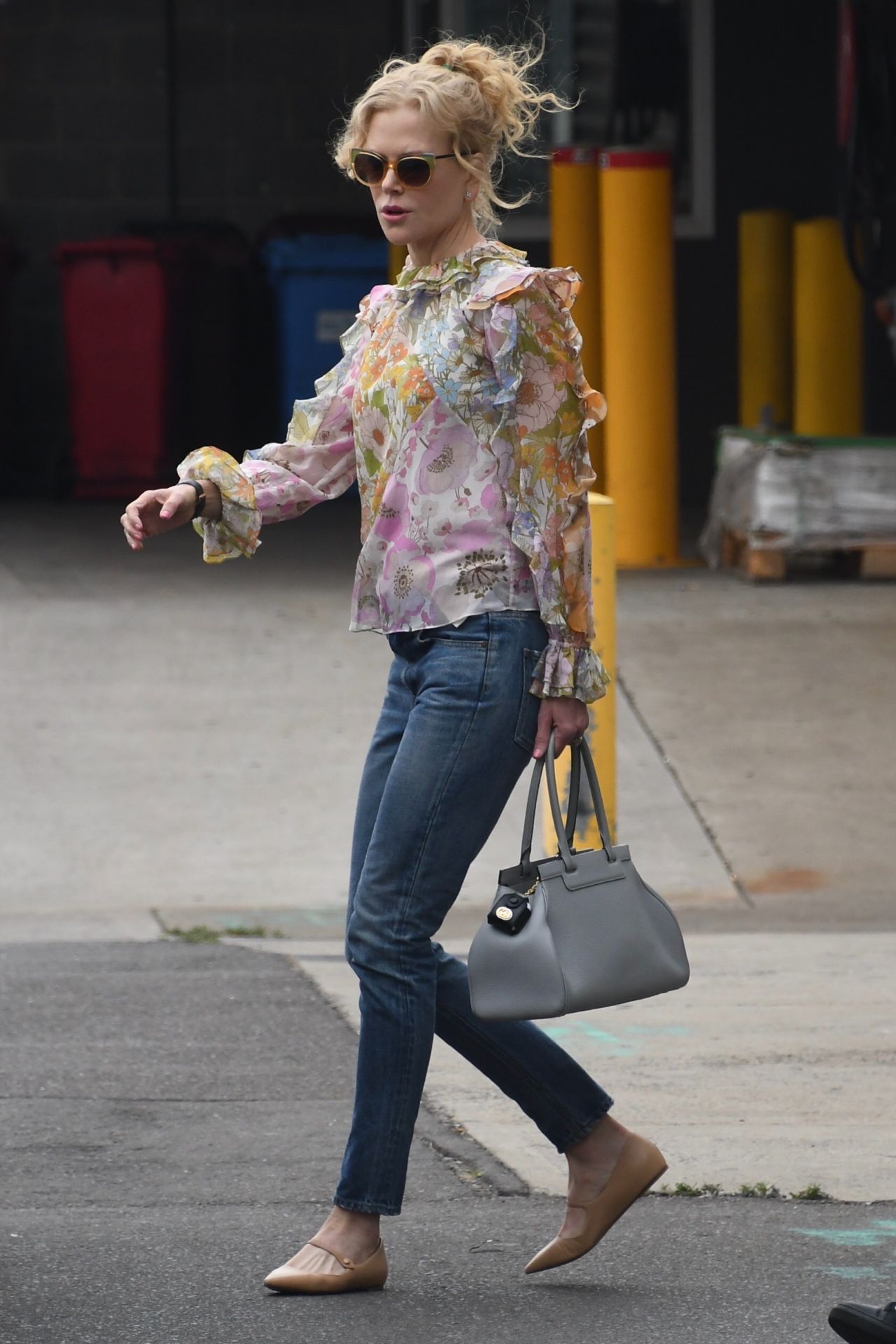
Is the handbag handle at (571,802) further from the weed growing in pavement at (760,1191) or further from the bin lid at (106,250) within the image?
the bin lid at (106,250)

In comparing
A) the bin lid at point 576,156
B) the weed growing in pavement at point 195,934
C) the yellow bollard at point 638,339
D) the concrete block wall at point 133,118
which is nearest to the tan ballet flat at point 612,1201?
the weed growing in pavement at point 195,934

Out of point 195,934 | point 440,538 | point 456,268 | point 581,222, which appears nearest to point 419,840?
point 440,538

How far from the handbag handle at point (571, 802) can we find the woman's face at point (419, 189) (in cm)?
79

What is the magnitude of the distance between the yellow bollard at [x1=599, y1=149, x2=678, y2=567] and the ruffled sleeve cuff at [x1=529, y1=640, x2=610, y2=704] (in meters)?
7.19

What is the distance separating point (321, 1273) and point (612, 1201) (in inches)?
18.8

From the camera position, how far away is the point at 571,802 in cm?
326

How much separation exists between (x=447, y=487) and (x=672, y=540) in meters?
7.40

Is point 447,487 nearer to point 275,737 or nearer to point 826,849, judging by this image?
point 826,849

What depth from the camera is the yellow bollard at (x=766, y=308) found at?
39.0 ft

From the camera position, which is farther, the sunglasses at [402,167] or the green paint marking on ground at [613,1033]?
the green paint marking on ground at [613,1033]

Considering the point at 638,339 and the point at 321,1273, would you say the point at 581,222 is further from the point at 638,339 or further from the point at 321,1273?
the point at 321,1273

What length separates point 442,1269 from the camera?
11.7 ft

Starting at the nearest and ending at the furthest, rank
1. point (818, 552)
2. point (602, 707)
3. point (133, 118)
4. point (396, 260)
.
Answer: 1. point (602, 707)
2. point (818, 552)
3. point (396, 260)
4. point (133, 118)

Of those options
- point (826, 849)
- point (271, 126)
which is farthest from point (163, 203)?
point (826, 849)
